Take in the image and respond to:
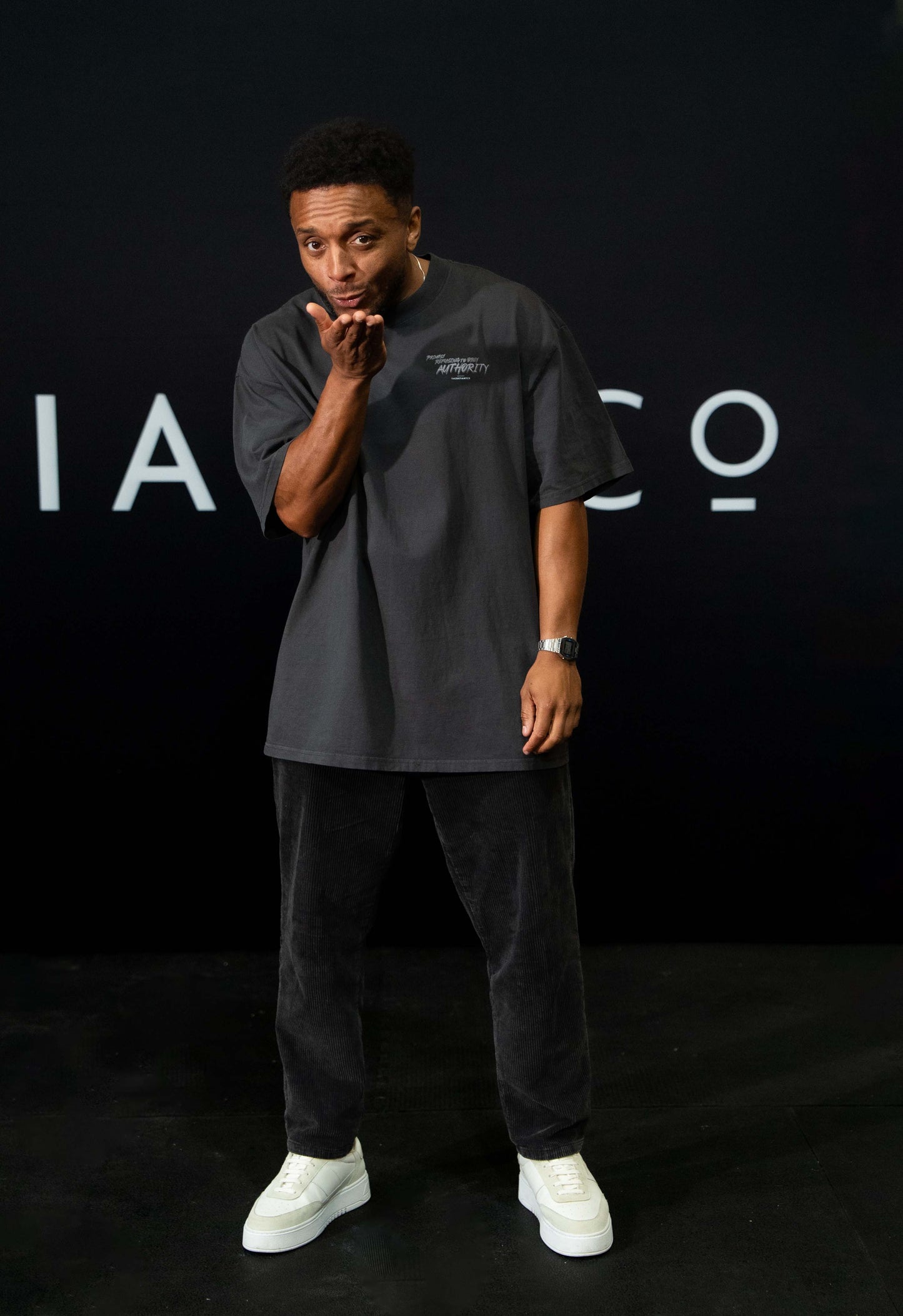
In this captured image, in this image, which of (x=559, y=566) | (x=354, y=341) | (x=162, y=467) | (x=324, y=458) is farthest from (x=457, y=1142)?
(x=162, y=467)

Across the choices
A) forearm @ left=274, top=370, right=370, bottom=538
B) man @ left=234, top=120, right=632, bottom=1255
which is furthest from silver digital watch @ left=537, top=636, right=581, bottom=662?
forearm @ left=274, top=370, right=370, bottom=538

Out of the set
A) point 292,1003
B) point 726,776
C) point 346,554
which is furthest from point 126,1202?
point 726,776

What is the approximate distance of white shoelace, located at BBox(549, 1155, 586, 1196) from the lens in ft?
5.80

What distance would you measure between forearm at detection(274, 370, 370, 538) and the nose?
127 mm

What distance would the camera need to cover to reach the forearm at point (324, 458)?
1.54 metres

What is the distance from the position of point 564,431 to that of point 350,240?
384 mm

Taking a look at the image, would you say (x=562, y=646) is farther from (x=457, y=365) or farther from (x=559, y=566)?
(x=457, y=365)

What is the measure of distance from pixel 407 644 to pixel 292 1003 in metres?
0.56

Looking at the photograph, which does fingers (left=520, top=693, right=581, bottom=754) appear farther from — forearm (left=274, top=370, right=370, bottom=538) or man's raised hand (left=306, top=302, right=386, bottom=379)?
man's raised hand (left=306, top=302, right=386, bottom=379)

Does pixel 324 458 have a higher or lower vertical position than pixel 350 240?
lower

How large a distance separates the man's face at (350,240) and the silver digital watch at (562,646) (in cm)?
51

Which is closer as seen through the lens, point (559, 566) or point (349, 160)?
point (349, 160)

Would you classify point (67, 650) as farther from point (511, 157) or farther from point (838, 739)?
point (838, 739)

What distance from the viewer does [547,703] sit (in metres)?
1.68
